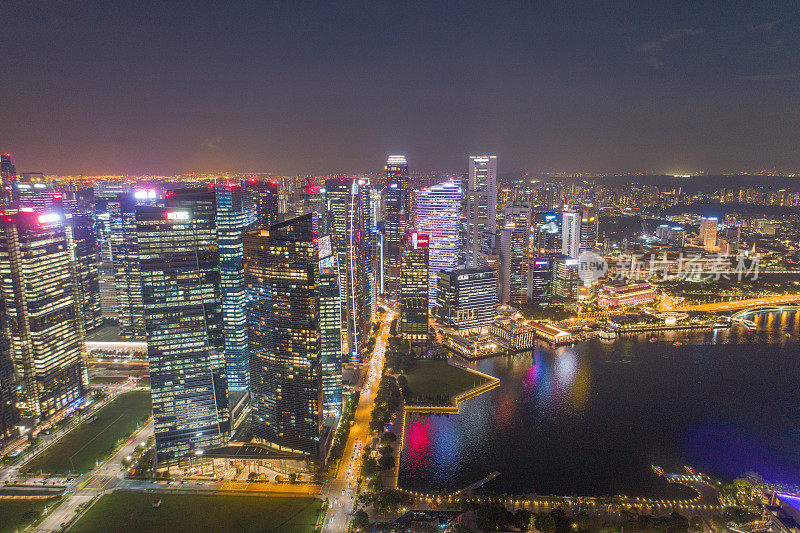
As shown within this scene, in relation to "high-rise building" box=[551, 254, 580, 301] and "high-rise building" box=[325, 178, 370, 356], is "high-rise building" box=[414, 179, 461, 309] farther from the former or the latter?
"high-rise building" box=[325, 178, 370, 356]

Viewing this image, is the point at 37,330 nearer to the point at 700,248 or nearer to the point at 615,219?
the point at 700,248

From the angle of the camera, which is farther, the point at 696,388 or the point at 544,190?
the point at 544,190

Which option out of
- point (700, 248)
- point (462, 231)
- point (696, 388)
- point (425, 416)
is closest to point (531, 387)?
point (425, 416)

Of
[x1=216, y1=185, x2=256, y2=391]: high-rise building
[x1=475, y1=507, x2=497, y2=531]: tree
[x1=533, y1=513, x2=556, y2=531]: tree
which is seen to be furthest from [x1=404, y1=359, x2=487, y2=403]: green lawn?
[x1=533, y1=513, x2=556, y2=531]: tree

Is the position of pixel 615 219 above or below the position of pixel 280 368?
above

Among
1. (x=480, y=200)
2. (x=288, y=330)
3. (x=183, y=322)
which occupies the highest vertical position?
(x=480, y=200)

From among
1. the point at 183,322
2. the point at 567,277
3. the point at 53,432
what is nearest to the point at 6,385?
the point at 53,432

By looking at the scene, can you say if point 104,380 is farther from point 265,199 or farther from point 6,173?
point 6,173
